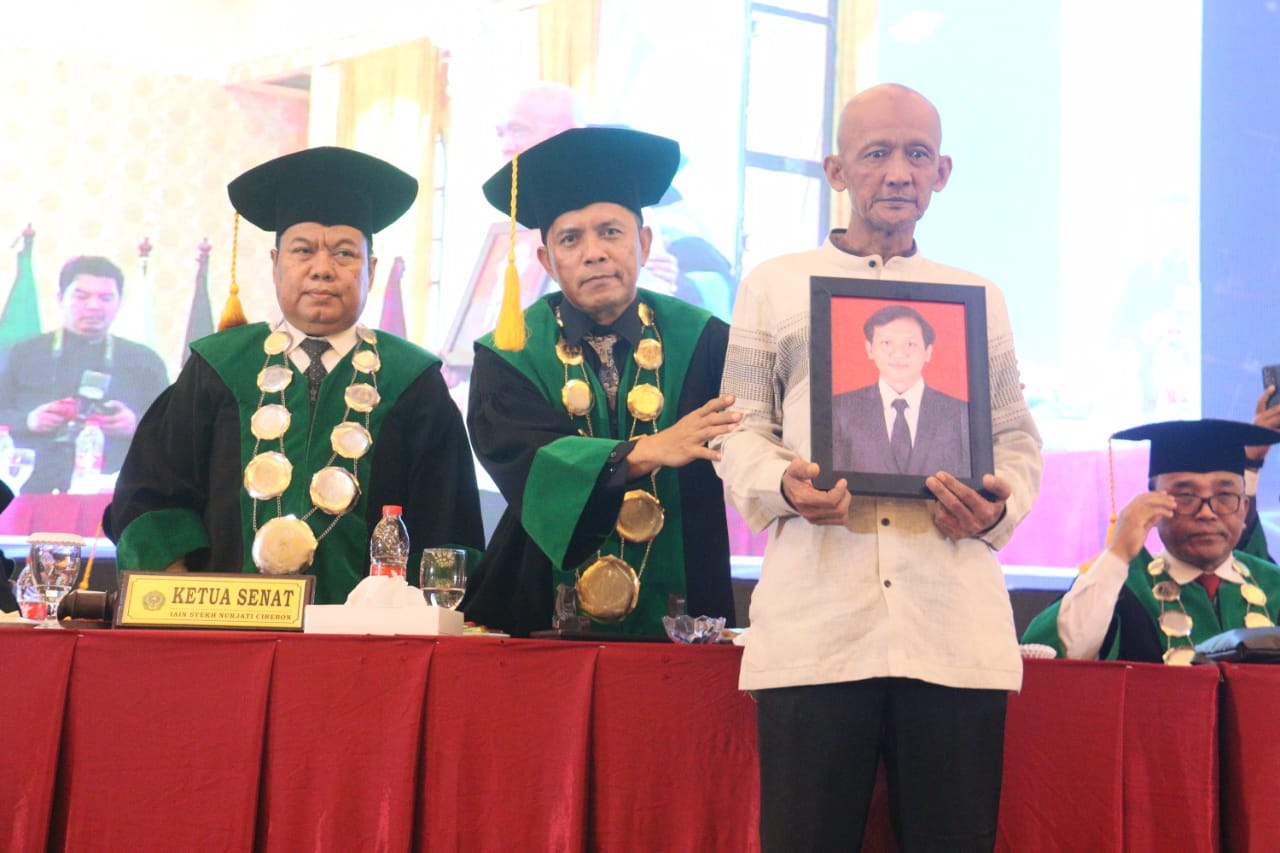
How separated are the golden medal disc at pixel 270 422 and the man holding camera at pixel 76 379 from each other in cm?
284

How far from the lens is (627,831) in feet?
8.52

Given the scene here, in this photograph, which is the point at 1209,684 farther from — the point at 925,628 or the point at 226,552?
the point at 226,552

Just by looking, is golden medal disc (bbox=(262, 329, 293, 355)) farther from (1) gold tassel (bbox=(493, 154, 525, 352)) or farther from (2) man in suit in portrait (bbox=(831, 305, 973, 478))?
A: (2) man in suit in portrait (bbox=(831, 305, 973, 478))

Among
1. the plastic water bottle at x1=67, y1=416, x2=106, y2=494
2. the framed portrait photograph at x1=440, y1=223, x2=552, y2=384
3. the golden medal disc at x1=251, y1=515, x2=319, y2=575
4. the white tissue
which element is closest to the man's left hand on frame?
the white tissue

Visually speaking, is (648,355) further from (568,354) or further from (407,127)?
(407,127)

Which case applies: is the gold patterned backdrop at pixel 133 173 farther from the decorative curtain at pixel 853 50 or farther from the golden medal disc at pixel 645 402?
the golden medal disc at pixel 645 402

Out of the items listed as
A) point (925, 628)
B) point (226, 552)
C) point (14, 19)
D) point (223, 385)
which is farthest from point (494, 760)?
point (14, 19)

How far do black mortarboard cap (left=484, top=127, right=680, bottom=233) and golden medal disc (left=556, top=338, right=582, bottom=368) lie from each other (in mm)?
315

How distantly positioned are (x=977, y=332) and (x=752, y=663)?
0.68 meters

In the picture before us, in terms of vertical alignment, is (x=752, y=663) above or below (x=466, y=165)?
below

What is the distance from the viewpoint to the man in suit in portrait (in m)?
2.23

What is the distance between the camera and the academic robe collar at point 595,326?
348 cm

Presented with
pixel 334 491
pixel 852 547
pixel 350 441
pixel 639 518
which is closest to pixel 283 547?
pixel 334 491

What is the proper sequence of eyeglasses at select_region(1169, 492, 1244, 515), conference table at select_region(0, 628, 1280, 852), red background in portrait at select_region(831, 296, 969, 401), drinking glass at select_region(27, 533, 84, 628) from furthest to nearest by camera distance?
eyeglasses at select_region(1169, 492, 1244, 515) < drinking glass at select_region(27, 533, 84, 628) < conference table at select_region(0, 628, 1280, 852) < red background in portrait at select_region(831, 296, 969, 401)
